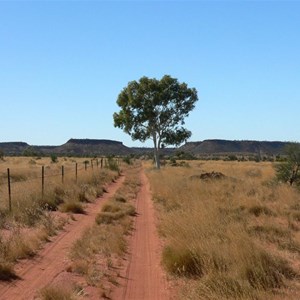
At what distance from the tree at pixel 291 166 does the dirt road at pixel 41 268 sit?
60.2ft

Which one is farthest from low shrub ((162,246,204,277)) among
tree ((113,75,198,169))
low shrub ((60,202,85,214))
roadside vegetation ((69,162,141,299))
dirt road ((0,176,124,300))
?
tree ((113,75,198,169))

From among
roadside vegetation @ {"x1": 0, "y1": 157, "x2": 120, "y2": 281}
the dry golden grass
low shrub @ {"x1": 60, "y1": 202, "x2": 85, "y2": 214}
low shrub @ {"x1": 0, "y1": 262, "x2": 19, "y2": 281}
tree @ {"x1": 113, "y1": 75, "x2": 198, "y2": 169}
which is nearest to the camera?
the dry golden grass

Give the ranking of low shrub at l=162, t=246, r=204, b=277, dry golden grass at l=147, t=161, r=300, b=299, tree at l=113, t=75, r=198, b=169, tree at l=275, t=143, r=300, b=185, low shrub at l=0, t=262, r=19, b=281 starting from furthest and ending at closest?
tree at l=113, t=75, r=198, b=169
tree at l=275, t=143, r=300, b=185
low shrub at l=162, t=246, r=204, b=277
low shrub at l=0, t=262, r=19, b=281
dry golden grass at l=147, t=161, r=300, b=299

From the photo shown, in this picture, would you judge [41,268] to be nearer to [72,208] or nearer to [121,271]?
[121,271]

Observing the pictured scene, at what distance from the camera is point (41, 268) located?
10.3 meters

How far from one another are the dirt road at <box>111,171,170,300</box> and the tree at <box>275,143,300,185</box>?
1607cm

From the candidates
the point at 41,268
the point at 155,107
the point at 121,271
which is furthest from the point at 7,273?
the point at 155,107

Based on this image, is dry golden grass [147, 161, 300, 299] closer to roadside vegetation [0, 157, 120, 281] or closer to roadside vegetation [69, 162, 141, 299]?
roadside vegetation [69, 162, 141, 299]

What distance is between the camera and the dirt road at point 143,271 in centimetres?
868

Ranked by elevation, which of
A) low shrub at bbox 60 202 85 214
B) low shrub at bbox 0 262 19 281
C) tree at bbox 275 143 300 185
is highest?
tree at bbox 275 143 300 185

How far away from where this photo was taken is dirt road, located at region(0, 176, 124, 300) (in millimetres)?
8602

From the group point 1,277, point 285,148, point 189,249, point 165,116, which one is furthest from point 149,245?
point 165,116

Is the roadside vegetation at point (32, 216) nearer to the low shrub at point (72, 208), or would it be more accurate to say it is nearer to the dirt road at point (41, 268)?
the low shrub at point (72, 208)

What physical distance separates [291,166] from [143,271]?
21991 millimetres
